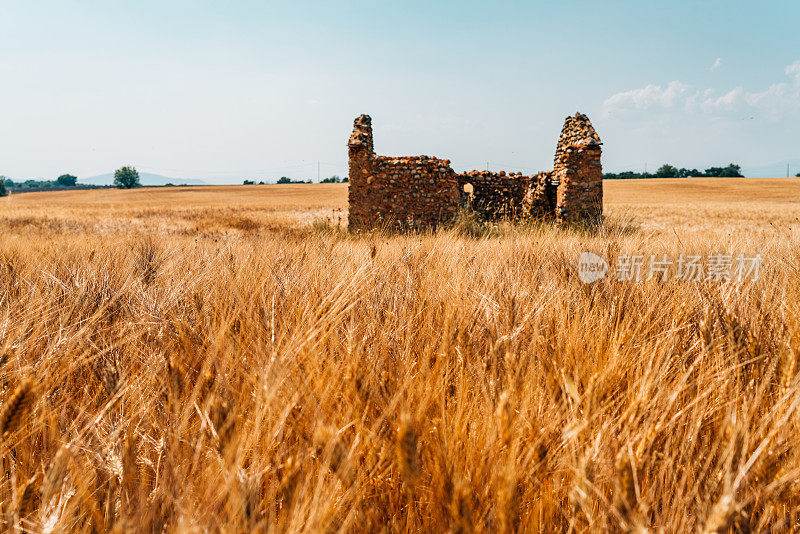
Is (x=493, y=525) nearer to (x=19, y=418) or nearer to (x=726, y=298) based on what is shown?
(x=19, y=418)

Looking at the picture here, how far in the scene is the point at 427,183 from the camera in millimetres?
11750

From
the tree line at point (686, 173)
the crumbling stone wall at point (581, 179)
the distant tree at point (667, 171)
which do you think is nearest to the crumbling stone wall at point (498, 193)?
the crumbling stone wall at point (581, 179)

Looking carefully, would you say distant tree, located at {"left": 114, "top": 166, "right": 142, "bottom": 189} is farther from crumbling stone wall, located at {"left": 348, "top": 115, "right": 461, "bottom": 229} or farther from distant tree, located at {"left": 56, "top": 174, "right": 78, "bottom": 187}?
crumbling stone wall, located at {"left": 348, "top": 115, "right": 461, "bottom": 229}

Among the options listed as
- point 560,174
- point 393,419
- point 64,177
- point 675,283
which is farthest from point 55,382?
point 64,177

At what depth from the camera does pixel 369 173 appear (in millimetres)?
11750

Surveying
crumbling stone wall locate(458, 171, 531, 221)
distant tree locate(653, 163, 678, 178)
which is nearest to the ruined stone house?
crumbling stone wall locate(458, 171, 531, 221)

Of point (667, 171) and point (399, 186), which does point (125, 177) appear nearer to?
point (399, 186)

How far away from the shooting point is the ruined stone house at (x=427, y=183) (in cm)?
1172

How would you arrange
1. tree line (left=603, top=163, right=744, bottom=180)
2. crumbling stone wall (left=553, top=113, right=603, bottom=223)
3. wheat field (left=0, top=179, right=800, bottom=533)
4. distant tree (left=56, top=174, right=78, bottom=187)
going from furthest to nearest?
distant tree (left=56, top=174, right=78, bottom=187) < tree line (left=603, top=163, right=744, bottom=180) < crumbling stone wall (left=553, top=113, right=603, bottom=223) < wheat field (left=0, top=179, right=800, bottom=533)

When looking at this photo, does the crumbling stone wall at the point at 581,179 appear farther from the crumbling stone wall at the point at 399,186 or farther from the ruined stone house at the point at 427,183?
the crumbling stone wall at the point at 399,186

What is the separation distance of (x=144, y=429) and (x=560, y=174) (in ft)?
43.1

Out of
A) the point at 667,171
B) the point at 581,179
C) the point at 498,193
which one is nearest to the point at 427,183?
the point at 498,193

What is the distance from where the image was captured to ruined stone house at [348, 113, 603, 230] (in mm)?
11719

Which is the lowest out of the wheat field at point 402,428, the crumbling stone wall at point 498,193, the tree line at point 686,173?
the wheat field at point 402,428
